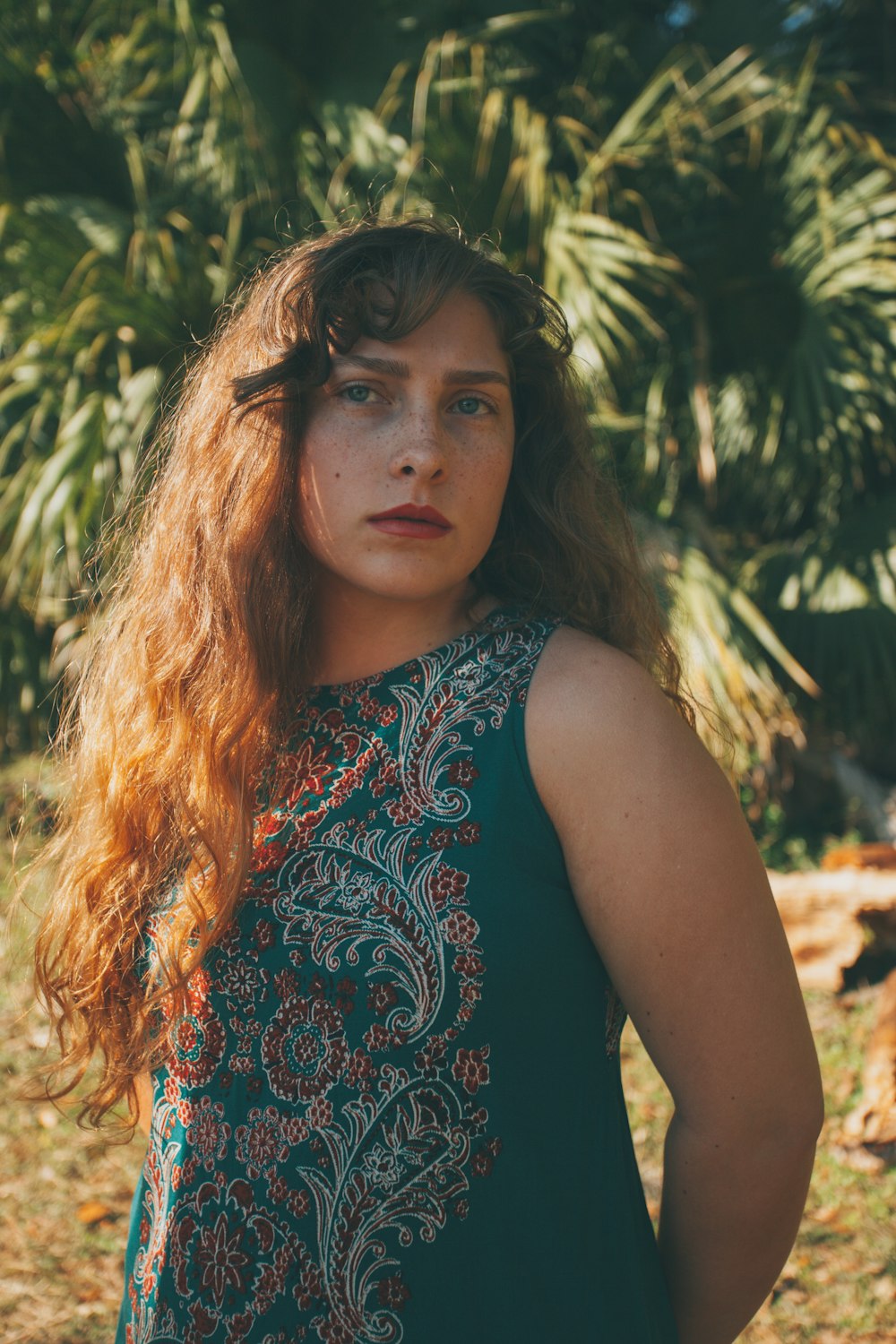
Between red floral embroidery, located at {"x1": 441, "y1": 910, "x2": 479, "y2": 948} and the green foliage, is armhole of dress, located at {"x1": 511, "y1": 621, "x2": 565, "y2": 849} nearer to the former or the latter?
red floral embroidery, located at {"x1": 441, "y1": 910, "x2": 479, "y2": 948}

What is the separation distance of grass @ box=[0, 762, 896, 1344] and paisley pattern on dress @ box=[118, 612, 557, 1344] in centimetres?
71

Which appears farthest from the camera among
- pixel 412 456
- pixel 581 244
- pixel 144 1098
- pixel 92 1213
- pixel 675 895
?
pixel 581 244

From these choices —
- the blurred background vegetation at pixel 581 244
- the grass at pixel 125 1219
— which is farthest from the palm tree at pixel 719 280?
the grass at pixel 125 1219

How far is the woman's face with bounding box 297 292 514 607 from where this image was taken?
123 cm

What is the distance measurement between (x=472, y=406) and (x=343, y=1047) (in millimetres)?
730

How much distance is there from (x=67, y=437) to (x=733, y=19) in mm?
3581

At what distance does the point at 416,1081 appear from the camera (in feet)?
3.56

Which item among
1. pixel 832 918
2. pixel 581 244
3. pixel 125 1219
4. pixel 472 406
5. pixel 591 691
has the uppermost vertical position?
pixel 581 244

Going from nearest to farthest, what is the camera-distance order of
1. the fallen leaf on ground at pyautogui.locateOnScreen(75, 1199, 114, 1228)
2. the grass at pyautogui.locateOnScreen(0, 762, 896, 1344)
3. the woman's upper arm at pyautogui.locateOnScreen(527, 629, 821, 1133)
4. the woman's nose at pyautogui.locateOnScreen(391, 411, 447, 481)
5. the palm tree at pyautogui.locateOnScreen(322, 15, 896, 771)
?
1. the woman's upper arm at pyautogui.locateOnScreen(527, 629, 821, 1133)
2. the woman's nose at pyautogui.locateOnScreen(391, 411, 447, 481)
3. the grass at pyautogui.locateOnScreen(0, 762, 896, 1344)
4. the fallen leaf on ground at pyautogui.locateOnScreen(75, 1199, 114, 1228)
5. the palm tree at pyautogui.locateOnScreen(322, 15, 896, 771)

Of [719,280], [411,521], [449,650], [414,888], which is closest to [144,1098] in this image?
[414,888]

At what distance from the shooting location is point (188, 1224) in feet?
3.97

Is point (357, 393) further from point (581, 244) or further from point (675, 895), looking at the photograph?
point (581, 244)

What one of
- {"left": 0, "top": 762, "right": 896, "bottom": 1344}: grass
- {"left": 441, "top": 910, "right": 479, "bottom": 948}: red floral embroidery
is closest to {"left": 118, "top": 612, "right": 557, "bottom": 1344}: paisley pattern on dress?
{"left": 441, "top": 910, "right": 479, "bottom": 948}: red floral embroidery

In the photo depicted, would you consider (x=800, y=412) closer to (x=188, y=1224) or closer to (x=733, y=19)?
(x=733, y=19)
